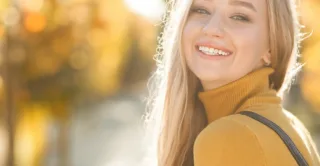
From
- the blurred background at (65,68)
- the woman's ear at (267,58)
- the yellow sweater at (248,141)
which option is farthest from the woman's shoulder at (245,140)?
the blurred background at (65,68)

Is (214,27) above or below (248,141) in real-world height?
above

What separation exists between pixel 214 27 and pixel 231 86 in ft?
0.55

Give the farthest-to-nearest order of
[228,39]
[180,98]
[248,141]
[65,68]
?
1. [65,68]
2. [180,98]
3. [228,39]
4. [248,141]

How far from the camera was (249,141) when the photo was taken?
5.20ft

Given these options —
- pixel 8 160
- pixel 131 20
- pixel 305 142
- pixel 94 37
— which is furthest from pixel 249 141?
pixel 131 20

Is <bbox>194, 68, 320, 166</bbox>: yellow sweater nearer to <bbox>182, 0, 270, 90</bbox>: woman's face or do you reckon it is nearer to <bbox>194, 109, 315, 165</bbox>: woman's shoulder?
<bbox>194, 109, 315, 165</bbox>: woman's shoulder

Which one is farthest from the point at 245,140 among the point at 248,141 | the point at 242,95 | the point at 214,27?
the point at 214,27

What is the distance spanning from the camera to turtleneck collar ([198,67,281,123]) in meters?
1.82

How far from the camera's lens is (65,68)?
10023 mm

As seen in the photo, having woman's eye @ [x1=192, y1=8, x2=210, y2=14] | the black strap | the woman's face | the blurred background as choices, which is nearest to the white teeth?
the woman's face

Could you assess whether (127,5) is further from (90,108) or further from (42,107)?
(90,108)

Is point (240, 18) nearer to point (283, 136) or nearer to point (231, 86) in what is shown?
point (231, 86)

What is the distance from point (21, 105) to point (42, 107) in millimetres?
312

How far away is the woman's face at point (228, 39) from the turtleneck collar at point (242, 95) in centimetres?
2
